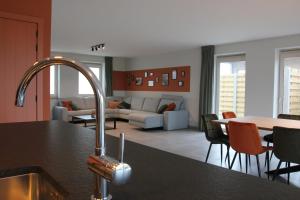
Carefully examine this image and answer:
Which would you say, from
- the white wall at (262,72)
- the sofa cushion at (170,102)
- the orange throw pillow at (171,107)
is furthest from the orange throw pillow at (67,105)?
the white wall at (262,72)

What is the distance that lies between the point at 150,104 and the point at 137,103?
0.73 meters

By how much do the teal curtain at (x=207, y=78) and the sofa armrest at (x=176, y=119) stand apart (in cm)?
65

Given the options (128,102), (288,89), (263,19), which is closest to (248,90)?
(288,89)

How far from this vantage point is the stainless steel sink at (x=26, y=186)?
1091 millimetres

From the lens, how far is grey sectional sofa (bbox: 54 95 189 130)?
25.2ft

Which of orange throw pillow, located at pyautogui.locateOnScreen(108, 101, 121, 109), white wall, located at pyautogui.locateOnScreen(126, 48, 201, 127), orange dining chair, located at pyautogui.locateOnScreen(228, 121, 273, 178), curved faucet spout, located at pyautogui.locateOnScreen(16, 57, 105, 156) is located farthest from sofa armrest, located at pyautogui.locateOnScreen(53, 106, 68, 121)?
curved faucet spout, located at pyautogui.locateOnScreen(16, 57, 105, 156)

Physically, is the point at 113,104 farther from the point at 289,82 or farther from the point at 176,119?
the point at 289,82

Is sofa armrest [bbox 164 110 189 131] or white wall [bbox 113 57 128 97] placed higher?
white wall [bbox 113 57 128 97]

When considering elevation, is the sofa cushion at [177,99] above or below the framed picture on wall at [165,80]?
below

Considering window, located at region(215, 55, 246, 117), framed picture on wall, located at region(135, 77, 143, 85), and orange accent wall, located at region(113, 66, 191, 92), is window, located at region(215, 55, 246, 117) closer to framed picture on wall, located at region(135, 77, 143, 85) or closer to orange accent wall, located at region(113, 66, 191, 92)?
orange accent wall, located at region(113, 66, 191, 92)

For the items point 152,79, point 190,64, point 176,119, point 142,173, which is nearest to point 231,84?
point 190,64

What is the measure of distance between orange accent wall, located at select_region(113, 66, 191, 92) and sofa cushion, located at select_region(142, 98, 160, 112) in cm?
56

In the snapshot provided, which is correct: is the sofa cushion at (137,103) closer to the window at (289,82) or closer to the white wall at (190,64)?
the white wall at (190,64)

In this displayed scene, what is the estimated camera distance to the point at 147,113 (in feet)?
27.0
